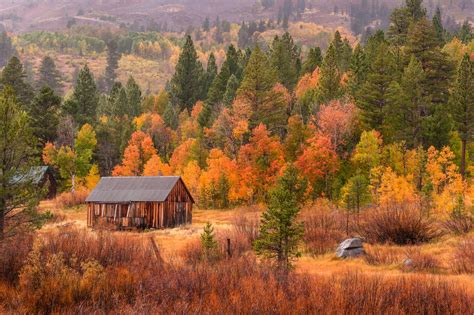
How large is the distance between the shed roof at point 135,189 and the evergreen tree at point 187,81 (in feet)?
181

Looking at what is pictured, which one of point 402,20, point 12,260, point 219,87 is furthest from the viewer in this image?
point 219,87

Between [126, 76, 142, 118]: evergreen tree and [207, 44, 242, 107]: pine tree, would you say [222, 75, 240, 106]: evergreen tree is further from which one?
[126, 76, 142, 118]: evergreen tree

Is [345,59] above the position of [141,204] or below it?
above

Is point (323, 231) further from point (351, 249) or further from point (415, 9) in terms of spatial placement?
point (415, 9)

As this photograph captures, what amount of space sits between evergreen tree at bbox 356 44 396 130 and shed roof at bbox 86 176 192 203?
22.3m

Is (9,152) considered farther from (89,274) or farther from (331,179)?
(331,179)

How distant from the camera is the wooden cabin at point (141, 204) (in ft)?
151

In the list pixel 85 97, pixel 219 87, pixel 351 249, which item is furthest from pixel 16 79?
pixel 351 249

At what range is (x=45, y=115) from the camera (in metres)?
76.6

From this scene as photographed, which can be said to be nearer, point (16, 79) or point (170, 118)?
point (16, 79)

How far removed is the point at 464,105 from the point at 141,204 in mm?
33594

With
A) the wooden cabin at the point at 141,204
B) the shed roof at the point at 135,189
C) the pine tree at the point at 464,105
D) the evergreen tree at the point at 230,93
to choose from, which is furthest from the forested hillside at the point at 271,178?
the shed roof at the point at 135,189

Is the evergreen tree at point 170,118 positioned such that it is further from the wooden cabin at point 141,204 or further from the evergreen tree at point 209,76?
the wooden cabin at point 141,204

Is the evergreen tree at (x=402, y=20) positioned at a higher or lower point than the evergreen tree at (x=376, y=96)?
higher
